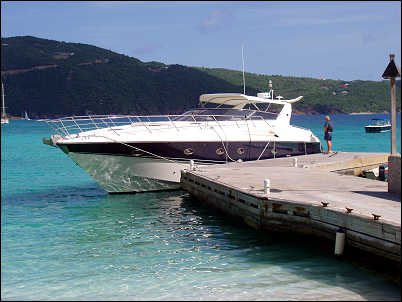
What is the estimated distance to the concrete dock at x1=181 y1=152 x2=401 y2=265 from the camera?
885 centimetres

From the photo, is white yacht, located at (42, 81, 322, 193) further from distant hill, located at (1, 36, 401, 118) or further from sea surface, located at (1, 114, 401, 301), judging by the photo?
distant hill, located at (1, 36, 401, 118)

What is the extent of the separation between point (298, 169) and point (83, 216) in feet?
20.9

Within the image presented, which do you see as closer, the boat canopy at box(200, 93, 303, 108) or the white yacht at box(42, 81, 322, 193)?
the white yacht at box(42, 81, 322, 193)

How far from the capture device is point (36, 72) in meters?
131

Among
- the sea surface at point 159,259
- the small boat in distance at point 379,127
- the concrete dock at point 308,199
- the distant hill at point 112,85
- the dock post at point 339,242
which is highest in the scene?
the distant hill at point 112,85

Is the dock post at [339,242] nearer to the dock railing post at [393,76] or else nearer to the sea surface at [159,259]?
the sea surface at [159,259]

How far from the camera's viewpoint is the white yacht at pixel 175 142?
16.6 meters

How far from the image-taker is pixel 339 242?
941cm

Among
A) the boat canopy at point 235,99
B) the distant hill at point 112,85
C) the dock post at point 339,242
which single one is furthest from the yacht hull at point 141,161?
the distant hill at point 112,85

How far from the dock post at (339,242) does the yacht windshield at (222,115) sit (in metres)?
9.55

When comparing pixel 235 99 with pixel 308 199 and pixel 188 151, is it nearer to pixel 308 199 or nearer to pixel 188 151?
pixel 188 151

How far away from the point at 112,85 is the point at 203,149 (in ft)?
339

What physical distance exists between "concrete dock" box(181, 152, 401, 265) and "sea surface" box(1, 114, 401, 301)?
1.40 ft

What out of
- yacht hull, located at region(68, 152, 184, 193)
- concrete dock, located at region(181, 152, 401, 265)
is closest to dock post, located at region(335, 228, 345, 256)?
concrete dock, located at region(181, 152, 401, 265)
